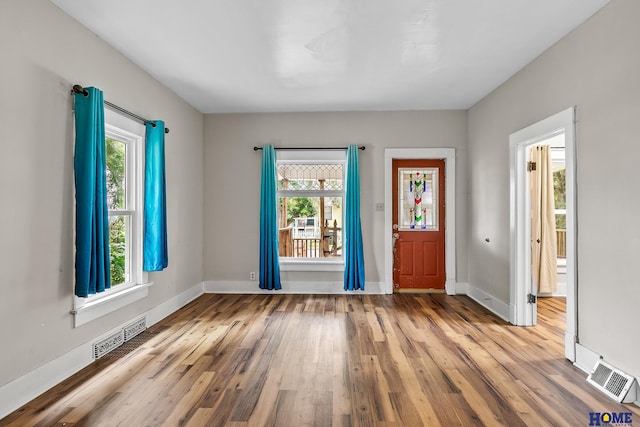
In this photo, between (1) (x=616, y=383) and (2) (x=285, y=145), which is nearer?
(1) (x=616, y=383)

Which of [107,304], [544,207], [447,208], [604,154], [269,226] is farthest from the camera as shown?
[447,208]

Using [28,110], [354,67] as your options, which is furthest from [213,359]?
[354,67]

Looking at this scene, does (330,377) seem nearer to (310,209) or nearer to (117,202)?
(117,202)

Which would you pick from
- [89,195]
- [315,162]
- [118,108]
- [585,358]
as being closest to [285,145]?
[315,162]

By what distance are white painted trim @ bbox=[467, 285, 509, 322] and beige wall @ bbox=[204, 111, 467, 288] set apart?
0.96ft

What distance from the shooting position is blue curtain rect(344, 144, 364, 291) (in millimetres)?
4996

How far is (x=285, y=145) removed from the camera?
520 cm

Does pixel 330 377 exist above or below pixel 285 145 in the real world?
below

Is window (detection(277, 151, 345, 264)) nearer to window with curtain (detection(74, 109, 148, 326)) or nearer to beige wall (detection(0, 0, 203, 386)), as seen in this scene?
window with curtain (detection(74, 109, 148, 326))

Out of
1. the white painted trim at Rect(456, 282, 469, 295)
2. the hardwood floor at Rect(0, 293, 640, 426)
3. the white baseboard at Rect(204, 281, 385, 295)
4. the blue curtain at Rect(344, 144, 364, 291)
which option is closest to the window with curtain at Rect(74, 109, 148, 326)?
the hardwood floor at Rect(0, 293, 640, 426)

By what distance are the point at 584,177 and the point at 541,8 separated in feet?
4.29

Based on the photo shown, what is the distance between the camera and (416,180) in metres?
5.26

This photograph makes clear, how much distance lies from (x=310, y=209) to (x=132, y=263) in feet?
8.42

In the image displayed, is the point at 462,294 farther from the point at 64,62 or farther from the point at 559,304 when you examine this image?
the point at 64,62
